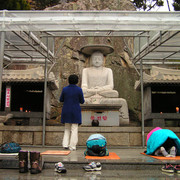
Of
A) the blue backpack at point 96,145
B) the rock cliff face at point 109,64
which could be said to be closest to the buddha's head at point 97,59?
the rock cliff face at point 109,64

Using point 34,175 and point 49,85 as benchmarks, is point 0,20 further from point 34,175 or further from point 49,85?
point 49,85

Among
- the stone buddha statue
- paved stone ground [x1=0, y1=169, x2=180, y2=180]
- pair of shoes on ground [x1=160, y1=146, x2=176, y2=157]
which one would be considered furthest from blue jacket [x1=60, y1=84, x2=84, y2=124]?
the stone buddha statue

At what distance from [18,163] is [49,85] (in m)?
5.75

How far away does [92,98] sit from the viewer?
9.55 meters

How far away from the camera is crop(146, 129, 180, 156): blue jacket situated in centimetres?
471

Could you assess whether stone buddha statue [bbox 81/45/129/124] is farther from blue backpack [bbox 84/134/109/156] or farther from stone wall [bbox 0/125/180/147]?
blue backpack [bbox 84/134/109/156]

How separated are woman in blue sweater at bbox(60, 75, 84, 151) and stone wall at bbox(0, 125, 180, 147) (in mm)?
1315

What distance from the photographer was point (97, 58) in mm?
10695

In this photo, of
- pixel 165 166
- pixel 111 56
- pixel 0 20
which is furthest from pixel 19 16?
pixel 111 56

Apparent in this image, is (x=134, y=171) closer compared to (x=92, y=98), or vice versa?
(x=134, y=171)

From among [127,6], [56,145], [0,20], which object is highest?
[127,6]

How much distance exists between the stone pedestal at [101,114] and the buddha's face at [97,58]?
289 cm

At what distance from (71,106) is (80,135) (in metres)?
1.63

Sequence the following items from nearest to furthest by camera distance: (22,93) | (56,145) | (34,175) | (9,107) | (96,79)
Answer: (34,175) → (56,145) → (9,107) → (22,93) → (96,79)
